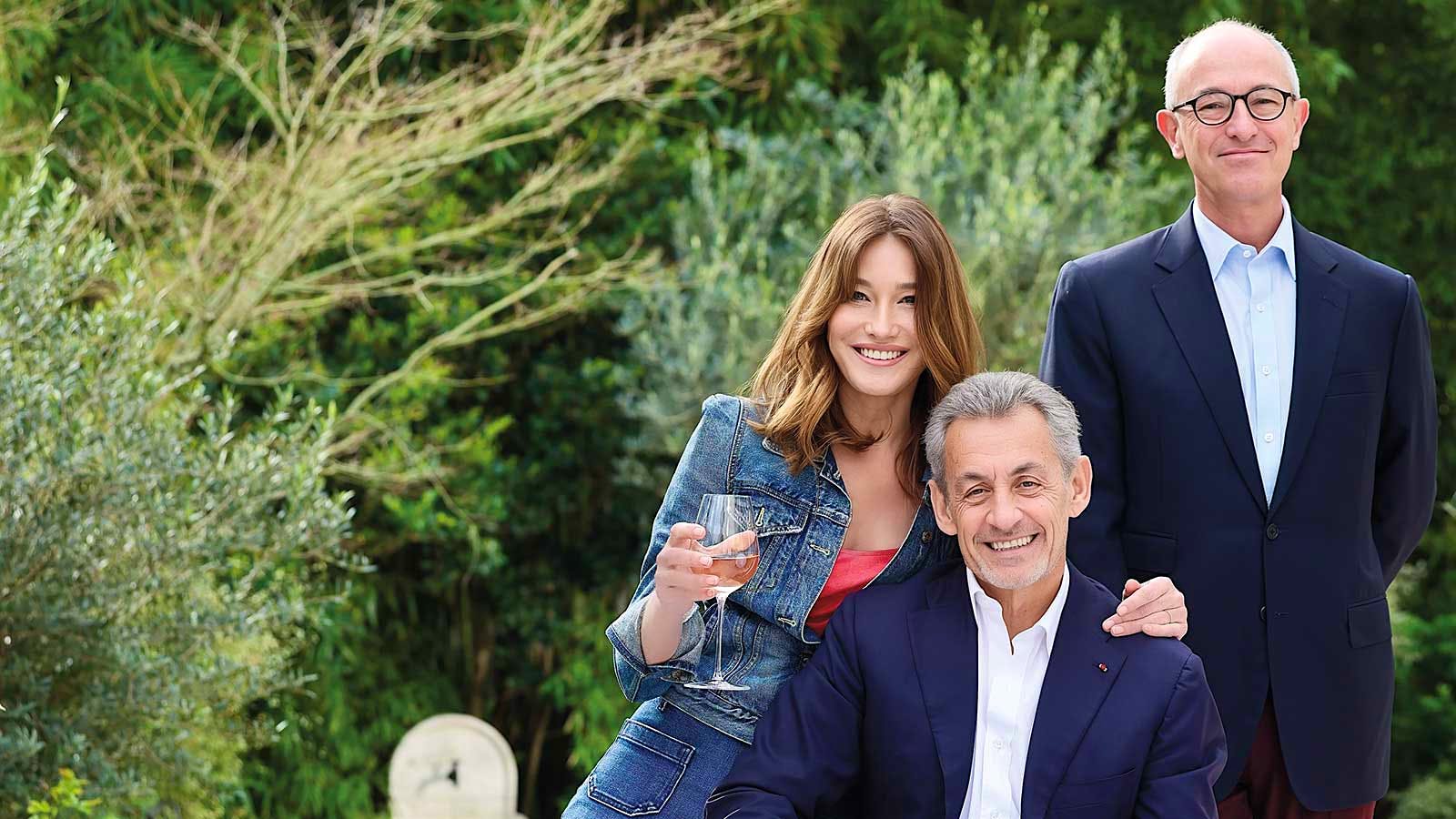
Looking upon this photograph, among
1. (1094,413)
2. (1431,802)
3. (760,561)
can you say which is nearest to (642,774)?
(760,561)

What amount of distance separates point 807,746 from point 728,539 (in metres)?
0.42

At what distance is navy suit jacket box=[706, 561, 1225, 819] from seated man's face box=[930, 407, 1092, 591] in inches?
4.2

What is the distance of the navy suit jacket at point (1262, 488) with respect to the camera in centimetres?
275

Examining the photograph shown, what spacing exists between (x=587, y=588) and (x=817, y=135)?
234 centimetres

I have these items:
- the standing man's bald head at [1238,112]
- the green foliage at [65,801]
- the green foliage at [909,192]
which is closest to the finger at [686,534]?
the standing man's bald head at [1238,112]

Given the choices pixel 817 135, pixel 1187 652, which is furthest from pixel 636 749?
pixel 817 135

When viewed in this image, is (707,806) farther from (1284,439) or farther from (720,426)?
(1284,439)

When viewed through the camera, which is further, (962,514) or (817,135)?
(817,135)

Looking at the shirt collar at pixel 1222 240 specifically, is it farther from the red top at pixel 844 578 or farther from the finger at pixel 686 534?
the finger at pixel 686 534

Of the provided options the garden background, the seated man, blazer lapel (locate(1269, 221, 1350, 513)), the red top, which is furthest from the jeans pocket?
the garden background

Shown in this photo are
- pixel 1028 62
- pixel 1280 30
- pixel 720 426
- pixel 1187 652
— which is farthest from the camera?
pixel 1280 30

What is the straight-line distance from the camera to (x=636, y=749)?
8.76 ft

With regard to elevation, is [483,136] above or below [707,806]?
above

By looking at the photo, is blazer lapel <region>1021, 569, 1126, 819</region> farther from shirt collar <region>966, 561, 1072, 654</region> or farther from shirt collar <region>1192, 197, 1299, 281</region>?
shirt collar <region>1192, 197, 1299, 281</region>
